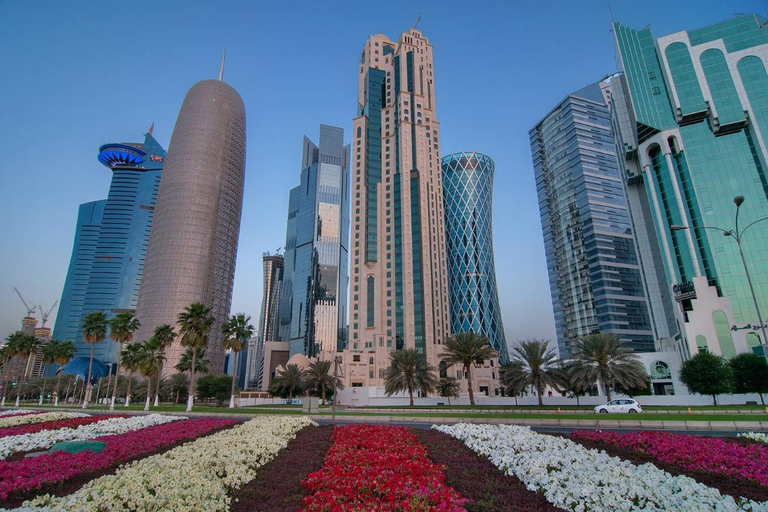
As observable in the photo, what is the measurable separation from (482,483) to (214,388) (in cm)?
9990

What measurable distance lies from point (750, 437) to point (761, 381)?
193 ft

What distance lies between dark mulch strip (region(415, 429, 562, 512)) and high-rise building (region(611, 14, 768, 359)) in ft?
273

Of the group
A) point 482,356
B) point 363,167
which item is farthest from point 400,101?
point 482,356

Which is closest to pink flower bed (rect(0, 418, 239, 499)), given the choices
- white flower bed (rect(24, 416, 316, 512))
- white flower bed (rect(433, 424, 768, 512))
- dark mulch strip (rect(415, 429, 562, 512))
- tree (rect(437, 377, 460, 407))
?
white flower bed (rect(24, 416, 316, 512))

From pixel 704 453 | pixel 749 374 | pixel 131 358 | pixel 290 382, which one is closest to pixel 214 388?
pixel 290 382

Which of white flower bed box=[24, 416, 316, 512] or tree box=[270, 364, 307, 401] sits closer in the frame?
white flower bed box=[24, 416, 316, 512]

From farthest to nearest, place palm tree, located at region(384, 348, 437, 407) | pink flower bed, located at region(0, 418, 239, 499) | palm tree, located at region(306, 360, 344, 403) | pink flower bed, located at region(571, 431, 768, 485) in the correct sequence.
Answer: palm tree, located at region(306, 360, 344, 403) → palm tree, located at region(384, 348, 437, 407) → pink flower bed, located at region(571, 431, 768, 485) → pink flower bed, located at region(0, 418, 239, 499)

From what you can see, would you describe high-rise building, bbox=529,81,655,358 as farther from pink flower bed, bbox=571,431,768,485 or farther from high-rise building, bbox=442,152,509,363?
pink flower bed, bbox=571,431,768,485

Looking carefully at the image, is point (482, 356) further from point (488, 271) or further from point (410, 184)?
point (488, 271)

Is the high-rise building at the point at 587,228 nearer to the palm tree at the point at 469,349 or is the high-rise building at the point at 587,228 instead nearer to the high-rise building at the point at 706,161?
the high-rise building at the point at 706,161

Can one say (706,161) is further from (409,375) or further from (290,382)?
(290,382)

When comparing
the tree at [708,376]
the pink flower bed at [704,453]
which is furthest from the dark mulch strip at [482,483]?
the tree at [708,376]

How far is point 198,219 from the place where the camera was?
170 metres

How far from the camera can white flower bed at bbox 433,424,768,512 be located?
26.7ft
